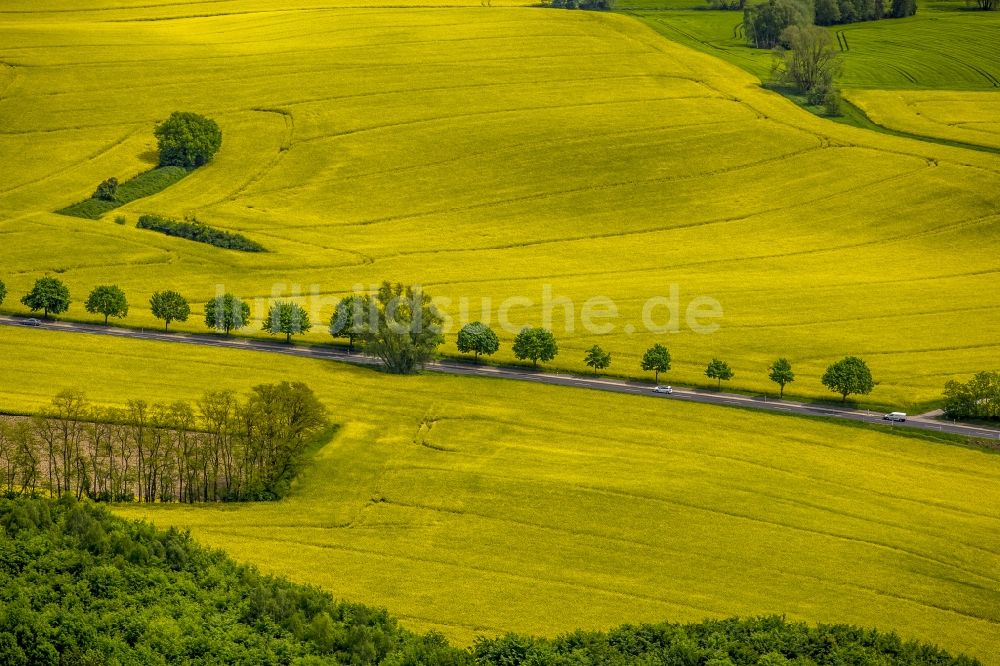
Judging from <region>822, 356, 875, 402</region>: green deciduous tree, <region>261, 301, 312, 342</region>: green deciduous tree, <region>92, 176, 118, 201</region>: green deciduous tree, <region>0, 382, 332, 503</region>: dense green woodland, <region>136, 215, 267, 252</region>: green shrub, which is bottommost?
<region>0, 382, 332, 503</region>: dense green woodland

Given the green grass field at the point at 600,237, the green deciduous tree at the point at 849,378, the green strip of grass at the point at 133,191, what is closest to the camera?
the green deciduous tree at the point at 849,378

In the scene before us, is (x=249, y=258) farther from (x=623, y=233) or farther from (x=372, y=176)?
(x=623, y=233)

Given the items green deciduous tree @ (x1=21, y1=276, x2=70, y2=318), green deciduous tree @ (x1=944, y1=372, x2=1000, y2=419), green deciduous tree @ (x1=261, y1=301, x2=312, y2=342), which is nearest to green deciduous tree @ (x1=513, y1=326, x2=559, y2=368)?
green deciduous tree @ (x1=261, y1=301, x2=312, y2=342)

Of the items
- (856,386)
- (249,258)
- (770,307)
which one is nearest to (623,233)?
(770,307)

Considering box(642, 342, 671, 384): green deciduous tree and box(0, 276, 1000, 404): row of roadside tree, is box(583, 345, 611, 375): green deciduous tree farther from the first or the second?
box(642, 342, 671, 384): green deciduous tree

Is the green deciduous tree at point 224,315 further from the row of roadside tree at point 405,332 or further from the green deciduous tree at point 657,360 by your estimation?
the green deciduous tree at point 657,360

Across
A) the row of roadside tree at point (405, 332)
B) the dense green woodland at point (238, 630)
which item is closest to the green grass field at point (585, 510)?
the row of roadside tree at point (405, 332)
